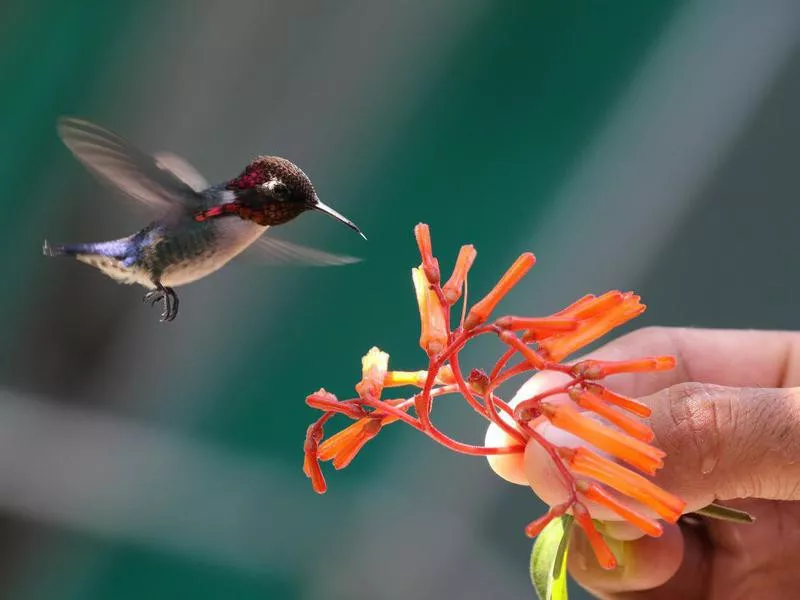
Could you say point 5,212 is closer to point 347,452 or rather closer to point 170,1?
point 170,1

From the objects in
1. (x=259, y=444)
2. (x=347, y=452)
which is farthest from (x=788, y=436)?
(x=259, y=444)

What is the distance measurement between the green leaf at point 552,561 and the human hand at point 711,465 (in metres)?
0.06

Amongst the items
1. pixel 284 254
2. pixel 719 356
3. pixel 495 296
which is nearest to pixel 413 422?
pixel 495 296

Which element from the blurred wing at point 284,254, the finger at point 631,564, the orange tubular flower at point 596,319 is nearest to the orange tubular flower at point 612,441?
the orange tubular flower at point 596,319

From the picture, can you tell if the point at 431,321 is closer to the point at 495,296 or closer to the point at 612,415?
the point at 495,296

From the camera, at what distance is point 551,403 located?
1.00m

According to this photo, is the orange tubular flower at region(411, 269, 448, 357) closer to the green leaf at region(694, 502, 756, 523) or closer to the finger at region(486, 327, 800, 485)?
the green leaf at region(694, 502, 756, 523)

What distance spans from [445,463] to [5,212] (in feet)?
5.02

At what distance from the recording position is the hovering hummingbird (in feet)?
2.89

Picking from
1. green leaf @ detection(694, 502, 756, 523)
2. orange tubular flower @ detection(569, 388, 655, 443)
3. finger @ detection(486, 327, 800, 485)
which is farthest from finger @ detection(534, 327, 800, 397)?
orange tubular flower @ detection(569, 388, 655, 443)

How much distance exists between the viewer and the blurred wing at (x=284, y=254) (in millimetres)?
1080

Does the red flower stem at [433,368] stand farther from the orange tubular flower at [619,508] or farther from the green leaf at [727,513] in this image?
the green leaf at [727,513]

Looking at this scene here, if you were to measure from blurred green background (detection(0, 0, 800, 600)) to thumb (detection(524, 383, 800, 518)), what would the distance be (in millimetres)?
934

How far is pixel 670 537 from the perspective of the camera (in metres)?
1.82
